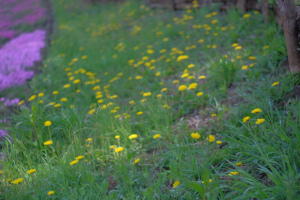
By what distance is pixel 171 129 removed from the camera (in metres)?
2.77

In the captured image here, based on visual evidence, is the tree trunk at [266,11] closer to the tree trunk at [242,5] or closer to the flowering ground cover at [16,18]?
the tree trunk at [242,5]

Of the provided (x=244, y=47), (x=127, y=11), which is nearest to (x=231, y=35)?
(x=244, y=47)

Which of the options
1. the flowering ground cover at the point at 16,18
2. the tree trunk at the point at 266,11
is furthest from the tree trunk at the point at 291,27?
the flowering ground cover at the point at 16,18

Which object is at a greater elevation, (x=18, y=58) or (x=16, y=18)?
(x=16, y=18)

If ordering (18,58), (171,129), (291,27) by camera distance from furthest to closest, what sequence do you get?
(18,58), (171,129), (291,27)

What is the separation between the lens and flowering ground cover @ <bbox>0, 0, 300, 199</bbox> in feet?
6.34

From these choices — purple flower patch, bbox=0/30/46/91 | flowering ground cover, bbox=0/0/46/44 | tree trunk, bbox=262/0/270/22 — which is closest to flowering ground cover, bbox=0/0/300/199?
tree trunk, bbox=262/0/270/22

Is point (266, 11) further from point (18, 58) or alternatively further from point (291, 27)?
point (18, 58)

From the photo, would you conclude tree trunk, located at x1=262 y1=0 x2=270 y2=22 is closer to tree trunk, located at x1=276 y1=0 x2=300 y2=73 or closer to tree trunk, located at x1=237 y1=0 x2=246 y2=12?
tree trunk, located at x1=237 y1=0 x2=246 y2=12

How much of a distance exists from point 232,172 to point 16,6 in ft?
24.1

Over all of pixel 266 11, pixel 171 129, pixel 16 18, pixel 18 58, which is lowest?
pixel 171 129

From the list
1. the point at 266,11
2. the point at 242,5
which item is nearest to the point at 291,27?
the point at 266,11

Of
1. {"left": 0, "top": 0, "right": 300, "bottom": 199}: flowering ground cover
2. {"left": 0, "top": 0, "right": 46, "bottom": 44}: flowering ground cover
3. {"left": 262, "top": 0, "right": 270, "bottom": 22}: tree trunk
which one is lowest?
{"left": 0, "top": 0, "right": 300, "bottom": 199}: flowering ground cover

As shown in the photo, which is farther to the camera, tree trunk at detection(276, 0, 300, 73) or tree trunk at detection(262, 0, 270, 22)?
tree trunk at detection(262, 0, 270, 22)
